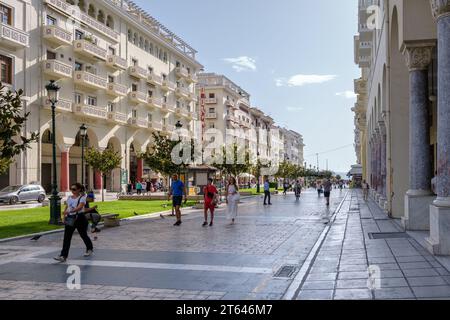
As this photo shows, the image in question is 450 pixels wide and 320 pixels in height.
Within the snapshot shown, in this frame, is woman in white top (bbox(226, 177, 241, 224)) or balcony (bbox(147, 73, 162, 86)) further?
balcony (bbox(147, 73, 162, 86))

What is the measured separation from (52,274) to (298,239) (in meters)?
6.23

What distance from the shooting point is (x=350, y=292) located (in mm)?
6293

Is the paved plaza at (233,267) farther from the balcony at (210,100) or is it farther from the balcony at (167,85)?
the balcony at (210,100)

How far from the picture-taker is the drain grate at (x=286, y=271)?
25.0 ft

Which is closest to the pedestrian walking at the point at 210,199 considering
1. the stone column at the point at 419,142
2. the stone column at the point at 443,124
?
the stone column at the point at 419,142

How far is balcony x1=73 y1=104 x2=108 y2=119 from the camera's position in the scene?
3922 cm

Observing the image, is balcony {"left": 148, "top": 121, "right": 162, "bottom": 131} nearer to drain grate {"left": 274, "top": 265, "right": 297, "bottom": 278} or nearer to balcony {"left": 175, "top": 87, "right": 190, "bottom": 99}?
balcony {"left": 175, "top": 87, "right": 190, "bottom": 99}

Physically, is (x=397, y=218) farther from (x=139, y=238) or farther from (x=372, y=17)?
(x=372, y=17)

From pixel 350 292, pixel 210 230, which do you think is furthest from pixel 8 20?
pixel 350 292

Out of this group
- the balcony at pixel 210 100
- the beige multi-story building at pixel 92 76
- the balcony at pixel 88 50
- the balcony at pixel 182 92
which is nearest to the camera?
the beige multi-story building at pixel 92 76

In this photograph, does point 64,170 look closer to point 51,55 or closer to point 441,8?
point 51,55

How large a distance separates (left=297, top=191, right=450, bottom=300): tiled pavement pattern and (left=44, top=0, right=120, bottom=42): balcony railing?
3271 centimetres

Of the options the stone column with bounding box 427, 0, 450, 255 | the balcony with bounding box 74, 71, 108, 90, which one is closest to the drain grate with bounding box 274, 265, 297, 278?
the stone column with bounding box 427, 0, 450, 255

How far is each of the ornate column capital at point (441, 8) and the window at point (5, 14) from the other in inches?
1179
